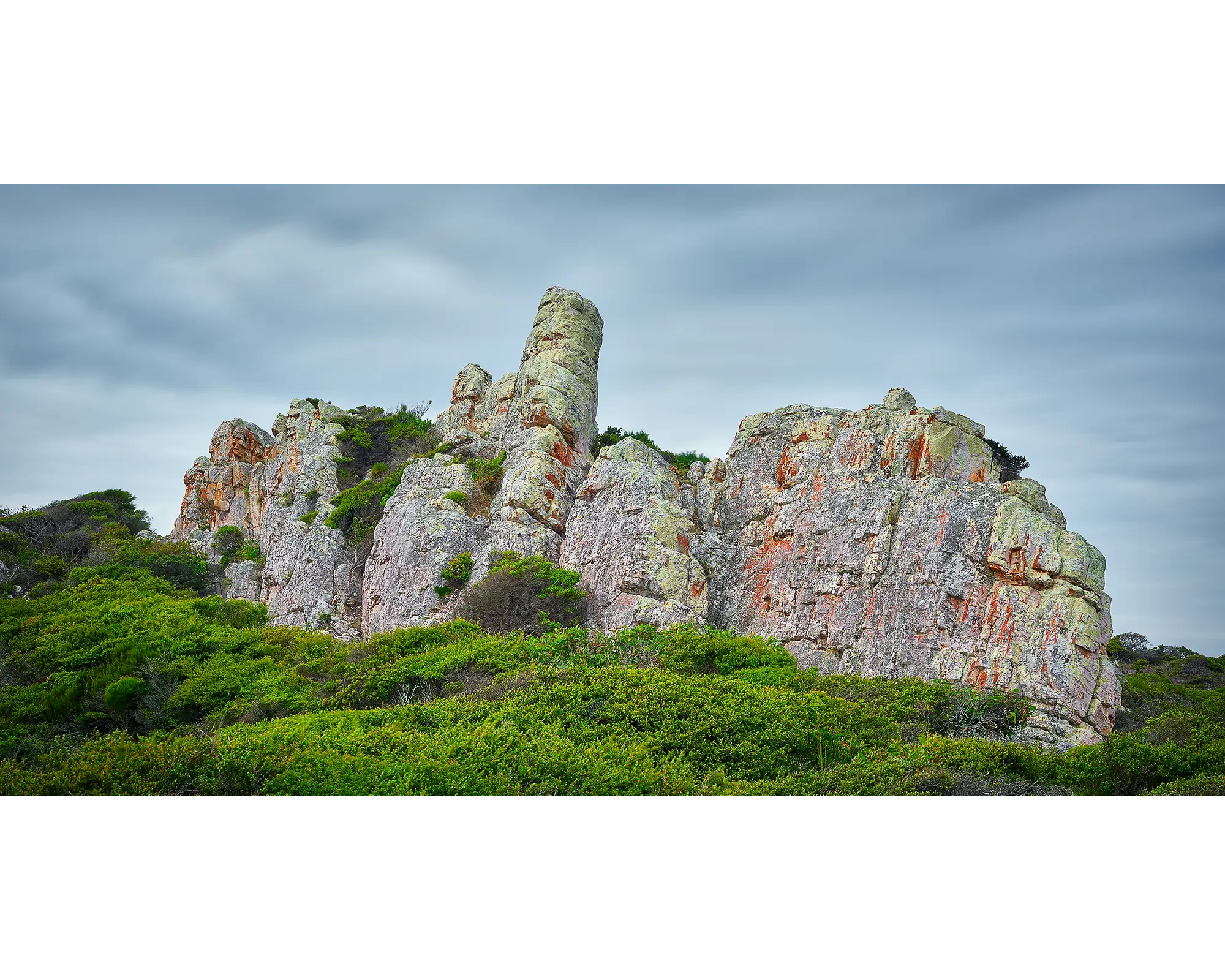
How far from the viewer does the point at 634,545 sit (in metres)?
23.8

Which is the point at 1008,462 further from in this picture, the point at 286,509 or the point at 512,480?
the point at 286,509

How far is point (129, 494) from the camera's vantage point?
39781 mm

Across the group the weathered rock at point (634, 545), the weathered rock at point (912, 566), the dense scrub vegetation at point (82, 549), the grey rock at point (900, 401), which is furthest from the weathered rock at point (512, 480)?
the grey rock at point (900, 401)

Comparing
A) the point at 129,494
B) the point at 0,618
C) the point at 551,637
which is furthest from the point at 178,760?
the point at 129,494

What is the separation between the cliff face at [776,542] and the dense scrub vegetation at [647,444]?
4.82ft

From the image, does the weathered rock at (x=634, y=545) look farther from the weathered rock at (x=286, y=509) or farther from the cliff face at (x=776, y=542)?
the weathered rock at (x=286, y=509)

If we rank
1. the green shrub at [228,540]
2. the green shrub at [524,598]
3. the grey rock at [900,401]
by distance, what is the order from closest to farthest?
1. the green shrub at [524,598]
2. the grey rock at [900,401]
3. the green shrub at [228,540]

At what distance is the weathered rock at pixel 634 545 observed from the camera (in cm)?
2258

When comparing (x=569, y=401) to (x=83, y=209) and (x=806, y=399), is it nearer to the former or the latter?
(x=806, y=399)

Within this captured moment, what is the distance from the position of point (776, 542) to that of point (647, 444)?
9.75 metres

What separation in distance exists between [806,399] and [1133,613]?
12.9m

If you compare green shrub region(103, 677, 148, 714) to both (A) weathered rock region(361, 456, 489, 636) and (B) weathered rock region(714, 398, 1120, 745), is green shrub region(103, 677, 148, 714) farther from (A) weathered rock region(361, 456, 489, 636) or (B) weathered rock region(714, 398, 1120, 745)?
(B) weathered rock region(714, 398, 1120, 745)

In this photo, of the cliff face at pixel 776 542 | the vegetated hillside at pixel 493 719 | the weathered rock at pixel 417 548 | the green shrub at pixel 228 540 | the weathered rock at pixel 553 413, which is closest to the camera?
Answer: the vegetated hillside at pixel 493 719

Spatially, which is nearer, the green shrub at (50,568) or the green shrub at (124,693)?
the green shrub at (124,693)
